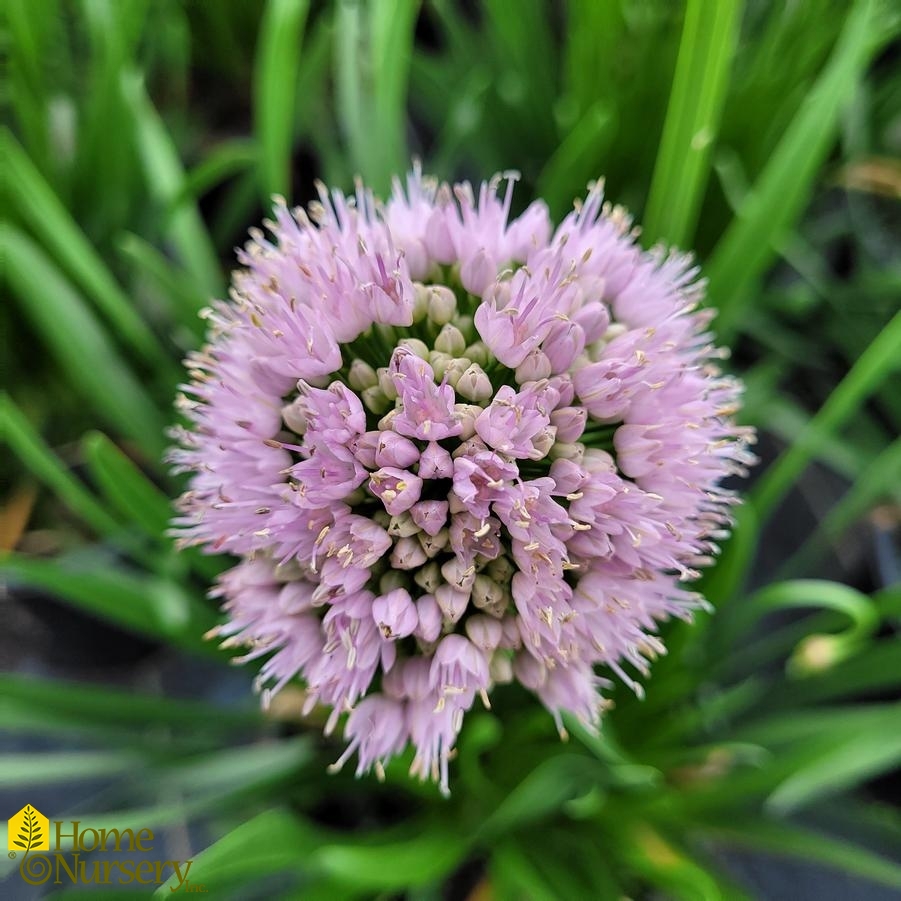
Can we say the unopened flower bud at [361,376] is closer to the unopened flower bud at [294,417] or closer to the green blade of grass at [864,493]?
the unopened flower bud at [294,417]

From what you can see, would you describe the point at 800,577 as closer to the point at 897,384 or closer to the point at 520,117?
the point at 897,384

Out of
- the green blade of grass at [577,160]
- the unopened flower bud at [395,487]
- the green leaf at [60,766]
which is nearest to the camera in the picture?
the unopened flower bud at [395,487]

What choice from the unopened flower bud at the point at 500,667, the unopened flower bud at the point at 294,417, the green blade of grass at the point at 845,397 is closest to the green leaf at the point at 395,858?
the unopened flower bud at the point at 500,667

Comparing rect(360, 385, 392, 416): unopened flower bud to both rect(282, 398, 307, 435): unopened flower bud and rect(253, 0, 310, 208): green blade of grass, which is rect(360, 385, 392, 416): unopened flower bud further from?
rect(253, 0, 310, 208): green blade of grass

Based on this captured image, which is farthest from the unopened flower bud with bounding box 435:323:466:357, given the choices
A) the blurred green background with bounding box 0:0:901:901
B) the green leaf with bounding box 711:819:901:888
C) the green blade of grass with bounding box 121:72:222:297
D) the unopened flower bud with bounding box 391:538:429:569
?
the green leaf with bounding box 711:819:901:888

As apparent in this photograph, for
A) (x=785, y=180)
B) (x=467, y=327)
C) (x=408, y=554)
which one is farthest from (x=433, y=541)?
(x=785, y=180)

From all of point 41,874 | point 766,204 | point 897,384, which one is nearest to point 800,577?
point 897,384
